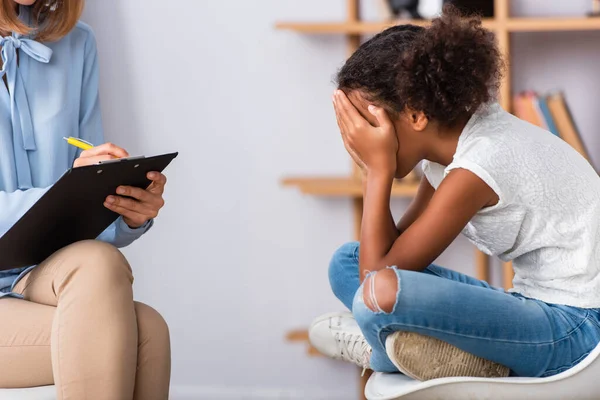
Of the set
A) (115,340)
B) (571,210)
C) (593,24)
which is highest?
(593,24)

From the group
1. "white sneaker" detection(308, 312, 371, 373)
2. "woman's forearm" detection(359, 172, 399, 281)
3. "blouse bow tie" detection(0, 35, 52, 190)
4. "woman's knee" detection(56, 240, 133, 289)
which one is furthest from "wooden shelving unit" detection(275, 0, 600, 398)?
"woman's knee" detection(56, 240, 133, 289)

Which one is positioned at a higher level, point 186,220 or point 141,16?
point 141,16

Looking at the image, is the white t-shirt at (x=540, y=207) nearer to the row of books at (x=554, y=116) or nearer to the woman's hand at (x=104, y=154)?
the woman's hand at (x=104, y=154)

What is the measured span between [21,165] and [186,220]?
840 mm

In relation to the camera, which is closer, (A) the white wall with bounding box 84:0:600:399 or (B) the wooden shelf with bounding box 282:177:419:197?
(B) the wooden shelf with bounding box 282:177:419:197

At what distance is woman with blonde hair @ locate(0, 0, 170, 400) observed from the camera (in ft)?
3.76

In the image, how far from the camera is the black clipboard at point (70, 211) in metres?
1.15

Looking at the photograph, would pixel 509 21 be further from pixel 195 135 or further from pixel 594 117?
pixel 195 135

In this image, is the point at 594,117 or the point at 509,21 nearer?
the point at 509,21

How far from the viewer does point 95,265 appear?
3.90 ft

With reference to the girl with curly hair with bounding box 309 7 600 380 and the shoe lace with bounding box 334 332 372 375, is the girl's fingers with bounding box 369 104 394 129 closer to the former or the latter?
the girl with curly hair with bounding box 309 7 600 380

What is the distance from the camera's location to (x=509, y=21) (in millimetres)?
1932

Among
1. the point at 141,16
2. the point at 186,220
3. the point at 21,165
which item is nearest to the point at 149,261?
the point at 186,220

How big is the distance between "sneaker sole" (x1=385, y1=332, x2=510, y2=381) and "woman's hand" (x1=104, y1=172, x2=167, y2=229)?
462 millimetres
